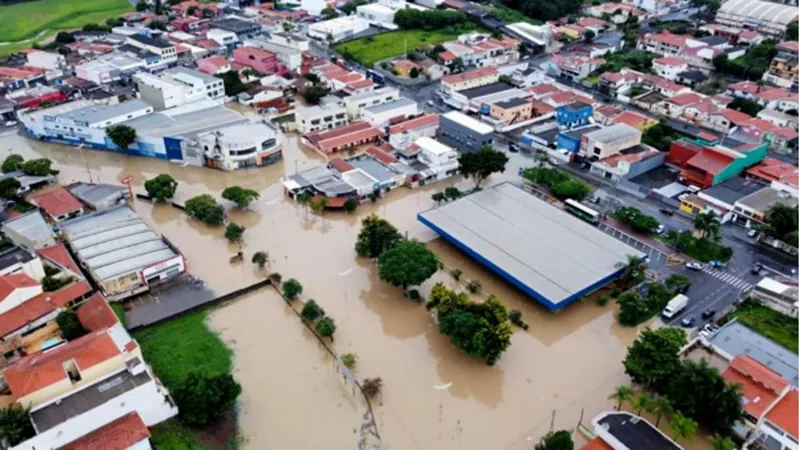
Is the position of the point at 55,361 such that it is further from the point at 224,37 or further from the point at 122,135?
the point at 224,37

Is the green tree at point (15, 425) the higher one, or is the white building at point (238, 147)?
the green tree at point (15, 425)

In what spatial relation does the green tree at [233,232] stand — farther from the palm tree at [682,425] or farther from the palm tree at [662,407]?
the palm tree at [682,425]

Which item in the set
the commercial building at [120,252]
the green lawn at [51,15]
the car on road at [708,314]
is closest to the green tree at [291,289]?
the commercial building at [120,252]

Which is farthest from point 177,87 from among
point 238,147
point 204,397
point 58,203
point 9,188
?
point 204,397

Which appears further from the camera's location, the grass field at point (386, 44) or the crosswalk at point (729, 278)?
the grass field at point (386, 44)

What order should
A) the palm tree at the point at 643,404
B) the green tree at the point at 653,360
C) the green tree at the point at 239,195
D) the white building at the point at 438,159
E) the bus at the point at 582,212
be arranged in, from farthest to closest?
the white building at the point at 438,159 < the green tree at the point at 239,195 < the bus at the point at 582,212 < the green tree at the point at 653,360 < the palm tree at the point at 643,404

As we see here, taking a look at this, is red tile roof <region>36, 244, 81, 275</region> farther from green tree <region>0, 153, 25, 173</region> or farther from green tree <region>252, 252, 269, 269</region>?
green tree <region>0, 153, 25, 173</region>
